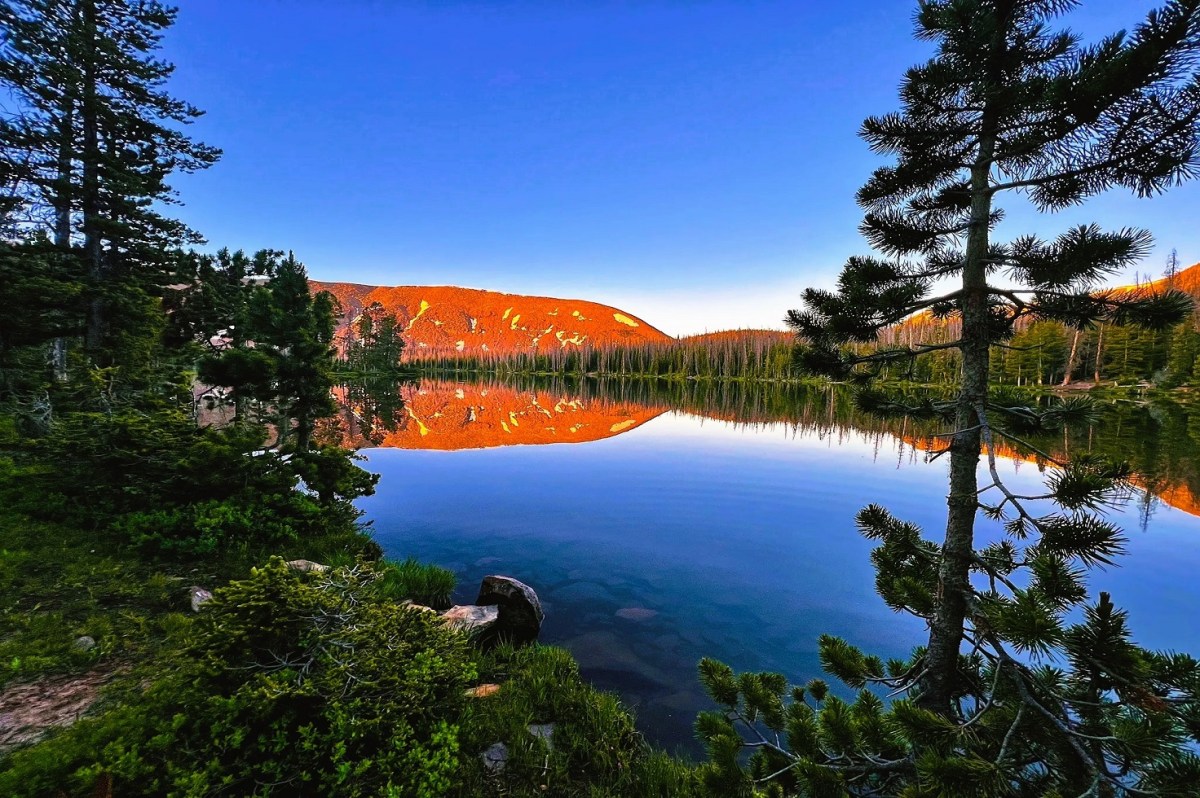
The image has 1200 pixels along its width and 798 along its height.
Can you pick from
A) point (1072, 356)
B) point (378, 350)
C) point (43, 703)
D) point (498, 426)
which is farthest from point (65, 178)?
point (378, 350)

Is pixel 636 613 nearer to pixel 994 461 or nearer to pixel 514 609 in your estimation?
pixel 514 609

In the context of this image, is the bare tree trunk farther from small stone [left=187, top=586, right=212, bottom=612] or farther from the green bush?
small stone [left=187, top=586, right=212, bottom=612]

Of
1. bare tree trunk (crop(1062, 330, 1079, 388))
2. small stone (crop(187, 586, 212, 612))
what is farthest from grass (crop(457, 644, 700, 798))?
bare tree trunk (crop(1062, 330, 1079, 388))

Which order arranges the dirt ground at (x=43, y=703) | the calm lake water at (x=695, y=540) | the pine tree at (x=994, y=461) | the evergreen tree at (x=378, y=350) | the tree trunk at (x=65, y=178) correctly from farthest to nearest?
the evergreen tree at (x=378, y=350)
the tree trunk at (x=65, y=178)
the calm lake water at (x=695, y=540)
the dirt ground at (x=43, y=703)
the pine tree at (x=994, y=461)

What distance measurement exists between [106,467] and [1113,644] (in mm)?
12777

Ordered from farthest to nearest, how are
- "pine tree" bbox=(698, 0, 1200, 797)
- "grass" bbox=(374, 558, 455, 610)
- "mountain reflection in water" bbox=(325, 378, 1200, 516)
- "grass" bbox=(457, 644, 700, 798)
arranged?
"mountain reflection in water" bbox=(325, 378, 1200, 516) < "grass" bbox=(374, 558, 455, 610) < "grass" bbox=(457, 644, 700, 798) < "pine tree" bbox=(698, 0, 1200, 797)

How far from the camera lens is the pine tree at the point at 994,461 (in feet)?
5.79

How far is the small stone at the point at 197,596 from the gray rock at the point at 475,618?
3100 mm

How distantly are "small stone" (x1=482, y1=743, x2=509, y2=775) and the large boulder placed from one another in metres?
2.29

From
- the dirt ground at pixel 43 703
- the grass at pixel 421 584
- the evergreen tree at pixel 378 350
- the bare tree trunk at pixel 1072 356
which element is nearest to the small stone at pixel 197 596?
the dirt ground at pixel 43 703

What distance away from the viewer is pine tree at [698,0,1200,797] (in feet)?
5.79

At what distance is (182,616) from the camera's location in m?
5.64

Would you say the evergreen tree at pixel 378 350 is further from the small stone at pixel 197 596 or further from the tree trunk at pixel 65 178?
the small stone at pixel 197 596

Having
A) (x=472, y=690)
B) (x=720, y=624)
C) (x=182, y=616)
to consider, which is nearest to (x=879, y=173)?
(x=472, y=690)
